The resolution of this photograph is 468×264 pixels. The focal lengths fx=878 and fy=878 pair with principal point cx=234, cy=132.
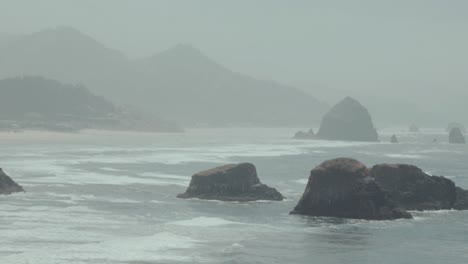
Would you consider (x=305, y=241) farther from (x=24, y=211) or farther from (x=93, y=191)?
(x=93, y=191)

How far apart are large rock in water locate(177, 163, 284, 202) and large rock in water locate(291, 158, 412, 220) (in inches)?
555

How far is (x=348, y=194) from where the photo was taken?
9475 centimetres

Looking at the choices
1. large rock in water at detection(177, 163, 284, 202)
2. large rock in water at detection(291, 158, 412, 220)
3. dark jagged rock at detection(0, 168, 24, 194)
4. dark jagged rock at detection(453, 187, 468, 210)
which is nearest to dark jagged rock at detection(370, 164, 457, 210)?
dark jagged rock at detection(453, 187, 468, 210)

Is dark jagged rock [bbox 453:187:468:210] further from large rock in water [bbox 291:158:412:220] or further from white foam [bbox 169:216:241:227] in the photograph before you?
white foam [bbox 169:216:241:227]

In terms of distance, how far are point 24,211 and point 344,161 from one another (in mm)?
35090

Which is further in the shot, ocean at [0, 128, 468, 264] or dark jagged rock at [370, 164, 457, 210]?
dark jagged rock at [370, 164, 457, 210]

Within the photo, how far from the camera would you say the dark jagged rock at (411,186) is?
103m

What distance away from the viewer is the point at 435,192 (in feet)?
344

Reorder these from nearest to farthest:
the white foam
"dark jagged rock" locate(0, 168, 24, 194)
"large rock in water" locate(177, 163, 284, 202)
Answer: the white foam
"large rock in water" locate(177, 163, 284, 202)
"dark jagged rock" locate(0, 168, 24, 194)

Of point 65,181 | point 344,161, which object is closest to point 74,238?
point 344,161

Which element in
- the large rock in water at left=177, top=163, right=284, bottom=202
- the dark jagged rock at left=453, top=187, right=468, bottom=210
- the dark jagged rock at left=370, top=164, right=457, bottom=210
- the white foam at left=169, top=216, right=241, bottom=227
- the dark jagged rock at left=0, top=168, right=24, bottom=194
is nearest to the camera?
the white foam at left=169, top=216, right=241, bottom=227

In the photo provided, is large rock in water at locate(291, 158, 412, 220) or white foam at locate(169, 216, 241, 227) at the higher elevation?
large rock in water at locate(291, 158, 412, 220)

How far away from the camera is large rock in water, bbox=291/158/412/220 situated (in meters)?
93.8

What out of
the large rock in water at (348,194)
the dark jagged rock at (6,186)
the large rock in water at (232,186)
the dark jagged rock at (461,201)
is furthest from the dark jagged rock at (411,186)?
the dark jagged rock at (6,186)
